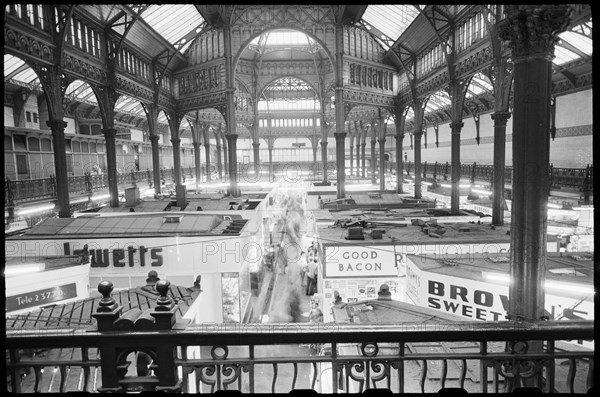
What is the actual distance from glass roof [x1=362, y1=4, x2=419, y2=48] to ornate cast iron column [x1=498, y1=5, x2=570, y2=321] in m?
16.7

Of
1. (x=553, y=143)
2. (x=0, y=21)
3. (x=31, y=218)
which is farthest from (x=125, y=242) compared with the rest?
(x=553, y=143)

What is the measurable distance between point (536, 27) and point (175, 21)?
21140mm

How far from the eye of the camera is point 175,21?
21.9 m

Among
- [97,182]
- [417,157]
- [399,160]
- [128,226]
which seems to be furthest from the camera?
[399,160]

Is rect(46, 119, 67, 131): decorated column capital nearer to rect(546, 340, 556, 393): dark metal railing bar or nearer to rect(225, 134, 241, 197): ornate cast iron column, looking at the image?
rect(225, 134, 241, 197): ornate cast iron column

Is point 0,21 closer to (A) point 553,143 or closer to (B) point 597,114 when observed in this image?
(B) point 597,114

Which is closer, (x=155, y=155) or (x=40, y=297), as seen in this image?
(x=40, y=297)

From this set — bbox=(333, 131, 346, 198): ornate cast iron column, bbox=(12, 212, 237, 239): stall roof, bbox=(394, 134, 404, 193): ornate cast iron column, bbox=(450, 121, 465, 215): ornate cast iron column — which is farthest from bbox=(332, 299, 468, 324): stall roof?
bbox=(394, 134, 404, 193): ornate cast iron column

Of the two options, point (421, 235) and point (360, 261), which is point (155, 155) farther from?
point (421, 235)

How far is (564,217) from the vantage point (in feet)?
50.1

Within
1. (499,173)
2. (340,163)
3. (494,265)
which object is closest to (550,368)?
(494,265)

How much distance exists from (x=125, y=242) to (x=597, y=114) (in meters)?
13.8

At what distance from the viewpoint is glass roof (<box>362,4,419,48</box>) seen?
20.8 metres

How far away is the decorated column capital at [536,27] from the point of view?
4680mm
